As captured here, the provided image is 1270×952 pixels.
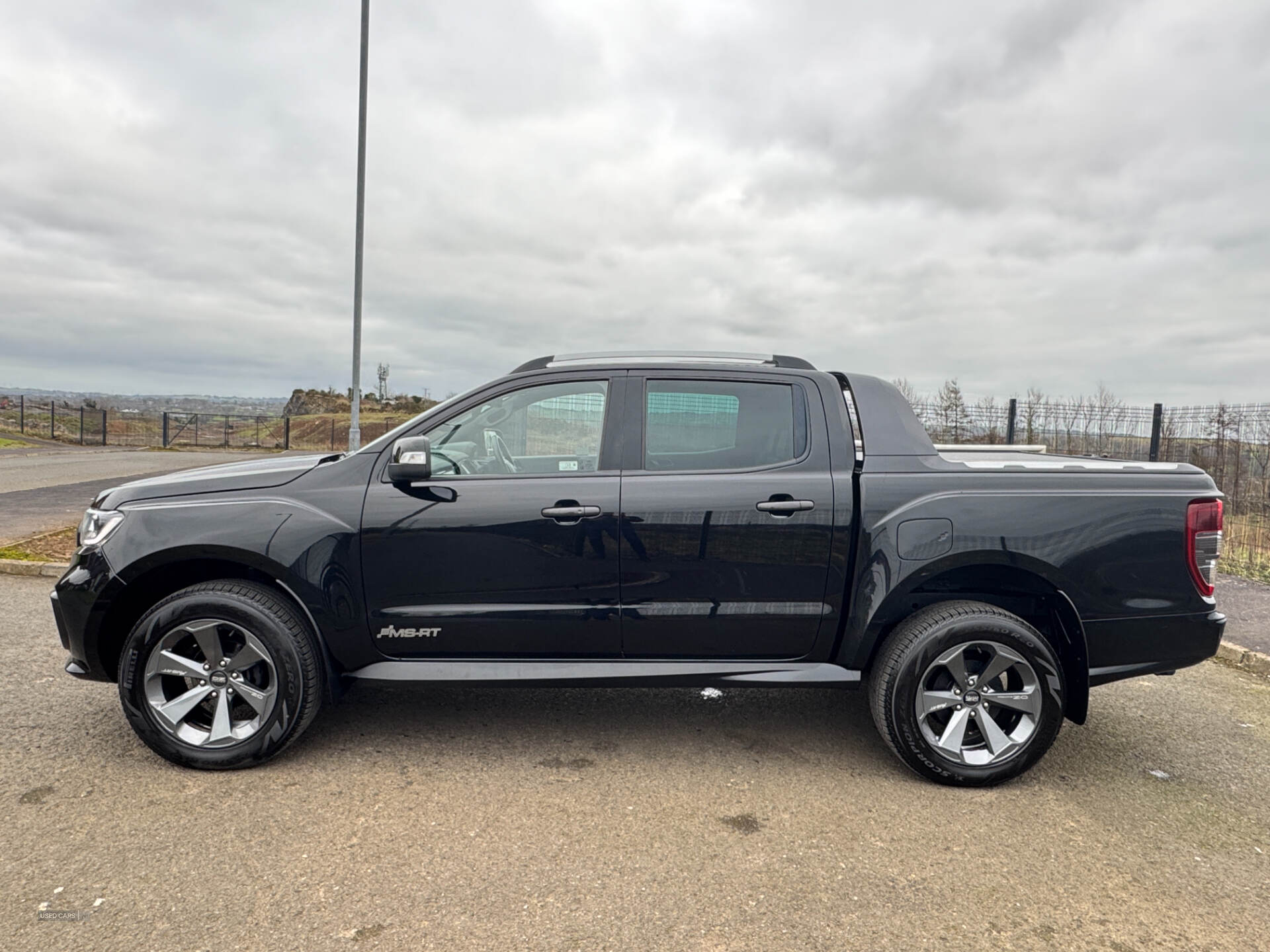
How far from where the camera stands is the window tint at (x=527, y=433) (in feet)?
11.7

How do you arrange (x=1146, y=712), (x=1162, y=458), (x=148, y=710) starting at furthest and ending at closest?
(x=1162, y=458)
(x=1146, y=712)
(x=148, y=710)

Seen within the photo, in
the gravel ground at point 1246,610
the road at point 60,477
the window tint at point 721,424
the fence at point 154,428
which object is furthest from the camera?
the fence at point 154,428

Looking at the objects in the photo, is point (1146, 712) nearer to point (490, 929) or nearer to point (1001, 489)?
point (1001, 489)

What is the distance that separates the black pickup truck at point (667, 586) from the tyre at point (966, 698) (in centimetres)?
1

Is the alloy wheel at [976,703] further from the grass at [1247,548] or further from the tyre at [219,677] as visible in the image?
the grass at [1247,548]

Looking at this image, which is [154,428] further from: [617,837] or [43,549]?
[617,837]

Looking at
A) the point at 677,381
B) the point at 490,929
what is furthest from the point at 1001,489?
the point at 490,929

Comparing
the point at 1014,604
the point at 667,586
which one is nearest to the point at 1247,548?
the point at 1014,604

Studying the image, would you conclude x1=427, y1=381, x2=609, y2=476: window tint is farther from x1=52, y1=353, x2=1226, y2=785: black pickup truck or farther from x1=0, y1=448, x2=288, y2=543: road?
x1=0, y1=448, x2=288, y2=543: road

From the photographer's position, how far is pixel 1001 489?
338 cm

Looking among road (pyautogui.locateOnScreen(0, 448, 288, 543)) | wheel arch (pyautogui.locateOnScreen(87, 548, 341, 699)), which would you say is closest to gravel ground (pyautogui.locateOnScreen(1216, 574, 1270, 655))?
wheel arch (pyautogui.locateOnScreen(87, 548, 341, 699))

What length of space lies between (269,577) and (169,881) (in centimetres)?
130

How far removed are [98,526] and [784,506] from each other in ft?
9.94

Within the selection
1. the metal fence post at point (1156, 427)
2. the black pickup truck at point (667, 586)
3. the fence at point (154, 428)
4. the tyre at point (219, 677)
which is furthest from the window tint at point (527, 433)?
the fence at point (154, 428)
